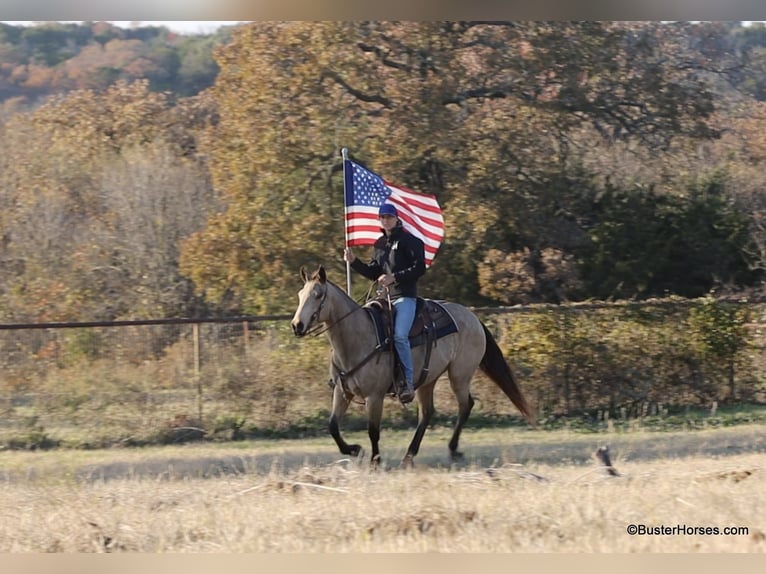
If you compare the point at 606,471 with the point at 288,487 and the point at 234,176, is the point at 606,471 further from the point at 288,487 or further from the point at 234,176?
the point at 234,176

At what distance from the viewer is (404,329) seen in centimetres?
1055

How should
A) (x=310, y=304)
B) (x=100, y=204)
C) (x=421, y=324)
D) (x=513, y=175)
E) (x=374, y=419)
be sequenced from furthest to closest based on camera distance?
1. (x=100, y=204)
2. (x=513, y=175)
3. (x=421, y=324)
4. (x=374, y=419)
5. (x=310, y=304)

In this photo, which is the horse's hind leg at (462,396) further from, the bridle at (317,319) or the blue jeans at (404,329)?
the bridle at (317,319)

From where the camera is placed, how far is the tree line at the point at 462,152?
49.4ft

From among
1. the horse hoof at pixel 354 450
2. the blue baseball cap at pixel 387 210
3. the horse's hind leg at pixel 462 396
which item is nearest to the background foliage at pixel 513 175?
the horse's hind leg at pixel 462 396

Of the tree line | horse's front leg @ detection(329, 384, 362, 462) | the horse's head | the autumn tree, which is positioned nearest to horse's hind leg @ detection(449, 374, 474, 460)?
horse's front leg @ detection(329, 384, 362, 462)

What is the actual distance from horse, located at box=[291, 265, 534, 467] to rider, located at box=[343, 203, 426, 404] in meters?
0.17

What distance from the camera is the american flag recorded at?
11047 mm

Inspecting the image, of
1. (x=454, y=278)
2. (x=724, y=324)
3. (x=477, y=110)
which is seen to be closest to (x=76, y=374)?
(x=454, y=278)

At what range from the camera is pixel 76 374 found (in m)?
14.2

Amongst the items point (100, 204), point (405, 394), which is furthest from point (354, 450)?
point (100, 204)

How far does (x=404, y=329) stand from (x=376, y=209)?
1.30 meters

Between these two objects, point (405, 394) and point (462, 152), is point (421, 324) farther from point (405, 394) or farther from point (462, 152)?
point (462, 152)

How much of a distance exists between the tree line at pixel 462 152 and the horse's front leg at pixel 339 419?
475cm
